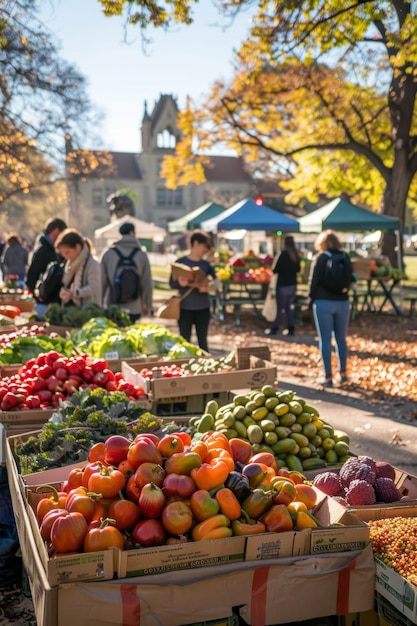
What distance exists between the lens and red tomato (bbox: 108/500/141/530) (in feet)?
8.99

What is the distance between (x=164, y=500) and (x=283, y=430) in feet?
4.51

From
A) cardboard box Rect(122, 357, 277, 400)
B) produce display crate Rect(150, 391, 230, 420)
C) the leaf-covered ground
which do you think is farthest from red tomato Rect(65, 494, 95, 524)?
the leaf-covered ground

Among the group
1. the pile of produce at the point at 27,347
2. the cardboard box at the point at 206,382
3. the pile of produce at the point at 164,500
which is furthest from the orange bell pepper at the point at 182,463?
the pile of produce at the point at 27,347

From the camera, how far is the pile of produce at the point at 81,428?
3.64 m

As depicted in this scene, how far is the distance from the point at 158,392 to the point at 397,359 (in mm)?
6799

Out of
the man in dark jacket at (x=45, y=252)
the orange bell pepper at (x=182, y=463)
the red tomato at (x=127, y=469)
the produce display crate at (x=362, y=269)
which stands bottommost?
the red tomato at (x=127, y=469)

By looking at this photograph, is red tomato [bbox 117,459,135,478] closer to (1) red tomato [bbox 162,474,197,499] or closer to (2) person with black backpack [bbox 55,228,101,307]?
(1) red tomato [bbox 162,474,197,499]

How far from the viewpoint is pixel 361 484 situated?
11.0 ft

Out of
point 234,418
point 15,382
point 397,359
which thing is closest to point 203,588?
point 234,418

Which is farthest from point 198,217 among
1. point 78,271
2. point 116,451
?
point 116,451

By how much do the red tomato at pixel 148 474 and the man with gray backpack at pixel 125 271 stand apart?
16.9 feet

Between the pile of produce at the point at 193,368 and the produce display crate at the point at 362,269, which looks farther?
the produce display crate at the point at 362,269

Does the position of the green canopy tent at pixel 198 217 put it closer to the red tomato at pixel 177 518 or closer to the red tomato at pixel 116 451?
the red tomato at pixel 116 451

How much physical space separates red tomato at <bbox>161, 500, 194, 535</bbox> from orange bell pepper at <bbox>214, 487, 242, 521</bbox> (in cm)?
15
